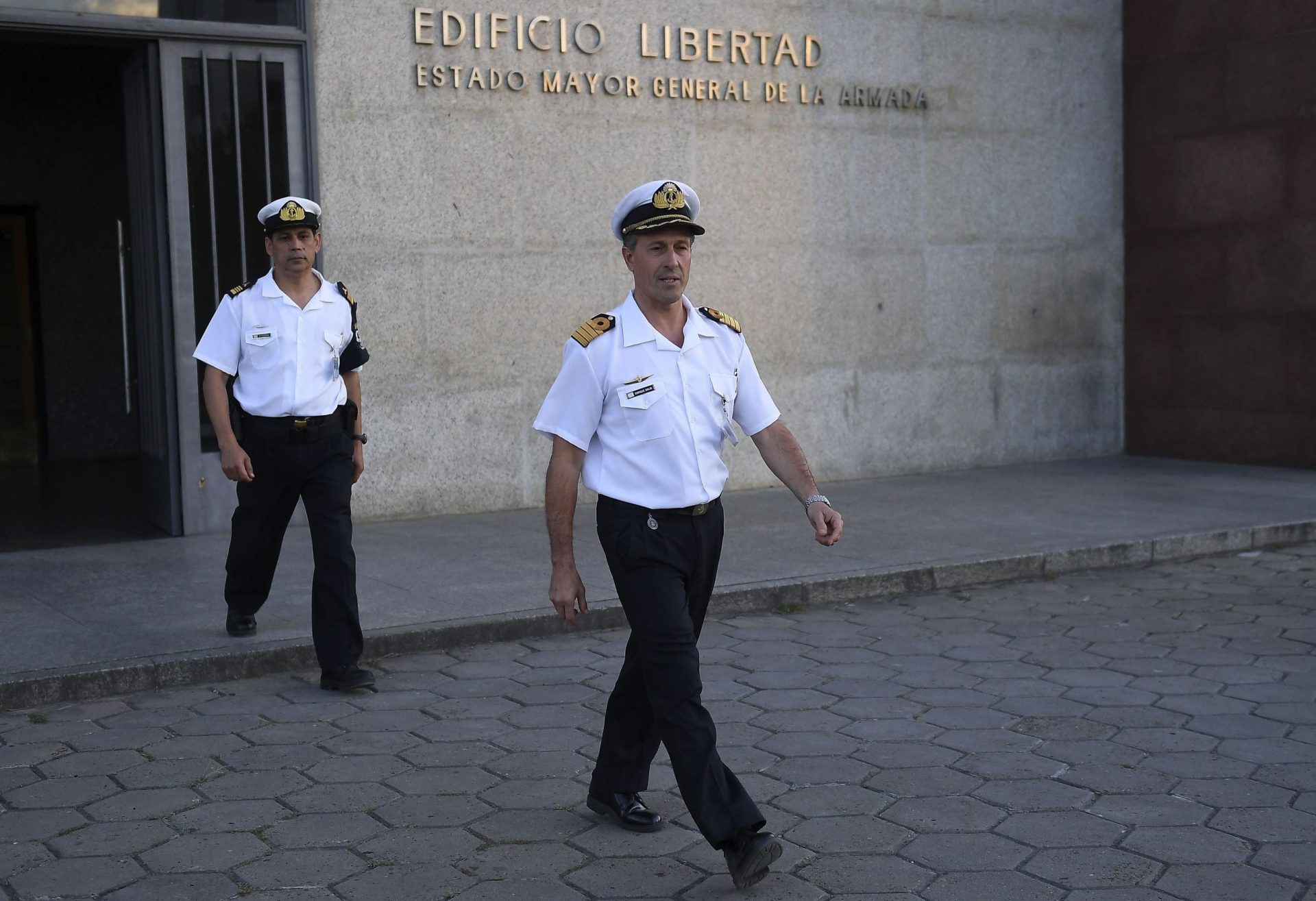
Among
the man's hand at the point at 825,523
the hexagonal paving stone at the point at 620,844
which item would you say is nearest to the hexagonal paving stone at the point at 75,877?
the hexagonal paving stone at the point at 620,844

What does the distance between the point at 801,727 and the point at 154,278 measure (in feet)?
19.2

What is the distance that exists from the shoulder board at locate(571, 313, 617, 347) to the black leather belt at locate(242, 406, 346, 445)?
7.36 feet

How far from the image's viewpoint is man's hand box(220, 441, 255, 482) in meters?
5.89

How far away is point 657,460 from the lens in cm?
394

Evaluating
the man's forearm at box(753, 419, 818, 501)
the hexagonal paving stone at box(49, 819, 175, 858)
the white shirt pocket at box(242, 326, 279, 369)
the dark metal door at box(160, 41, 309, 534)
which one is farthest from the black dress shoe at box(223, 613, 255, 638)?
the dark metal door at box(160, 41, 309, 534)

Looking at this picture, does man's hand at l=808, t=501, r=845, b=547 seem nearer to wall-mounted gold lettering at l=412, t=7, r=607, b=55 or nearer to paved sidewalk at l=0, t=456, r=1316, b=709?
paved sidewalk at l=0, t=456, r=1316, b=709

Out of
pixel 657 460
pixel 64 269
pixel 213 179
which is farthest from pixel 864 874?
pixel 64 269

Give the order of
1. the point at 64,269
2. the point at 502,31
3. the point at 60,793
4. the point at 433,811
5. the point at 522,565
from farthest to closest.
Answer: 1. the point at 64,269
2. the point at 502,31
3. the point at 522,565
4. the point at 60,793
5. the point at 433,811

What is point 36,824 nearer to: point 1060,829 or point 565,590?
point 565,590

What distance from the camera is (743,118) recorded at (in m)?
11.1

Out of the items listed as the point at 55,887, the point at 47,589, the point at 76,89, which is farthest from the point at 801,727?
the point at 76,89

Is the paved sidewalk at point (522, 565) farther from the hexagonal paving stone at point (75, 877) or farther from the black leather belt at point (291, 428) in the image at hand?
the hexagonal paving stone at point (75, 877)

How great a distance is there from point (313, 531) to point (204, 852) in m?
2.13

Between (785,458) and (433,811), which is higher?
(785,458)
